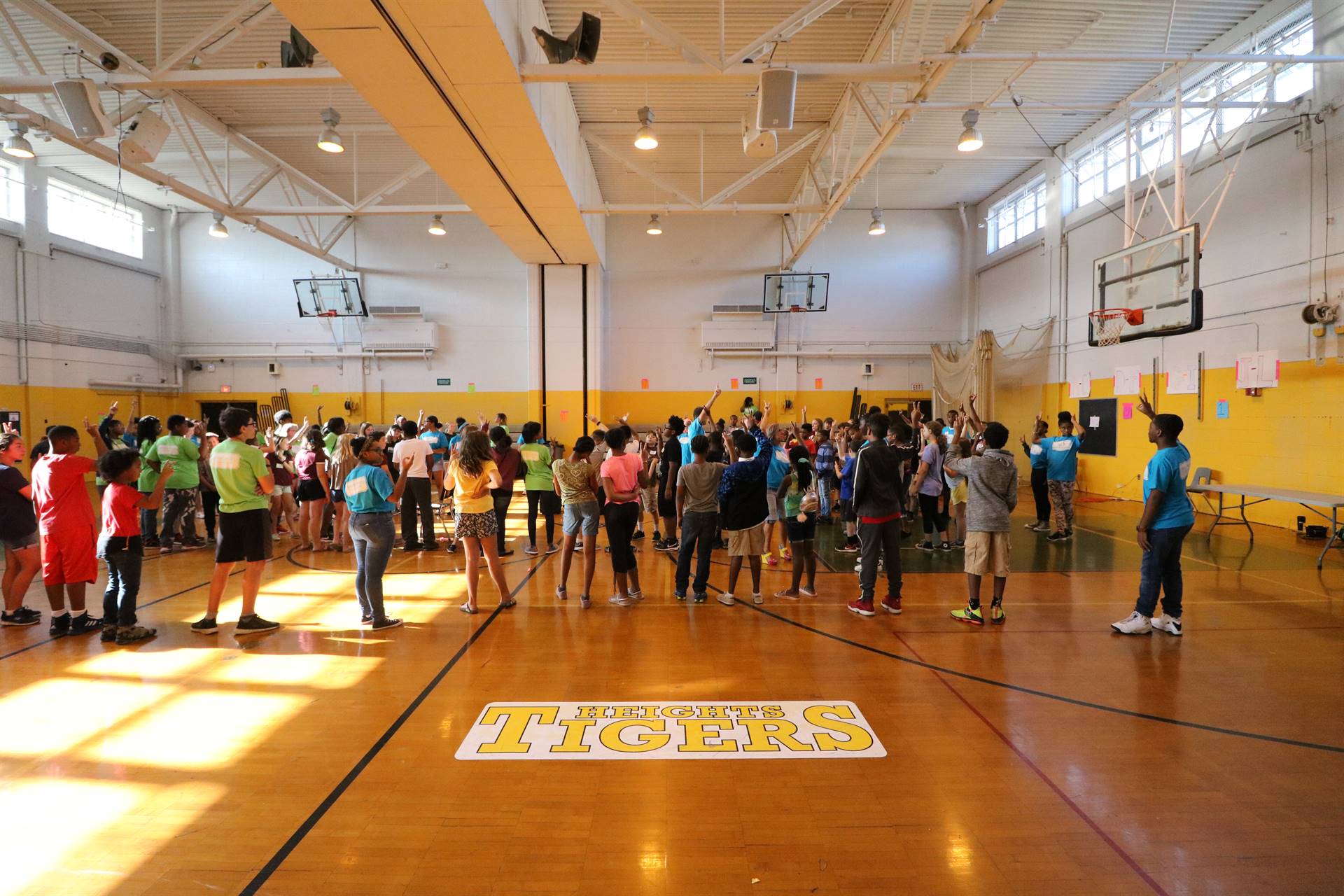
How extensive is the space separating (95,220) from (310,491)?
1345cm

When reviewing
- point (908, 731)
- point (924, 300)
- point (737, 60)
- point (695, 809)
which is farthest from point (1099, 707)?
point (924, 300)

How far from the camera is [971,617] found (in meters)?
5.29

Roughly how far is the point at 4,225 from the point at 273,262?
503 centimetres

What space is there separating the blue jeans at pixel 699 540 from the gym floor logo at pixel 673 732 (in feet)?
6.55

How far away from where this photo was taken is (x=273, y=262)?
17.3 metres

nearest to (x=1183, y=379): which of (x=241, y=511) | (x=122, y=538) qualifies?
(x=241, y=511)

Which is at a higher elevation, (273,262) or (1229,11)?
(1229,11)

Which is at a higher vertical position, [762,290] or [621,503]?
[762,290]

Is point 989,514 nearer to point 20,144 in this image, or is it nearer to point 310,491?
point 310,491

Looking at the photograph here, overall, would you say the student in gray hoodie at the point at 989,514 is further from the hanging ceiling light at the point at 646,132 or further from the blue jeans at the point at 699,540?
the hanging ceiling light at the point at 646,132

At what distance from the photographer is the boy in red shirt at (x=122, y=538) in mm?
4758

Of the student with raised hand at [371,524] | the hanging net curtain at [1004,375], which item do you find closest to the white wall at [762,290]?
the hanging net curtain at [1004,375]

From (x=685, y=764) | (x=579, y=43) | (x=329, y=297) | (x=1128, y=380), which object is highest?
(x=579, y=43)

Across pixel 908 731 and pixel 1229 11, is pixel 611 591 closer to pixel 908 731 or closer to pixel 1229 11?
pixel 908 731
